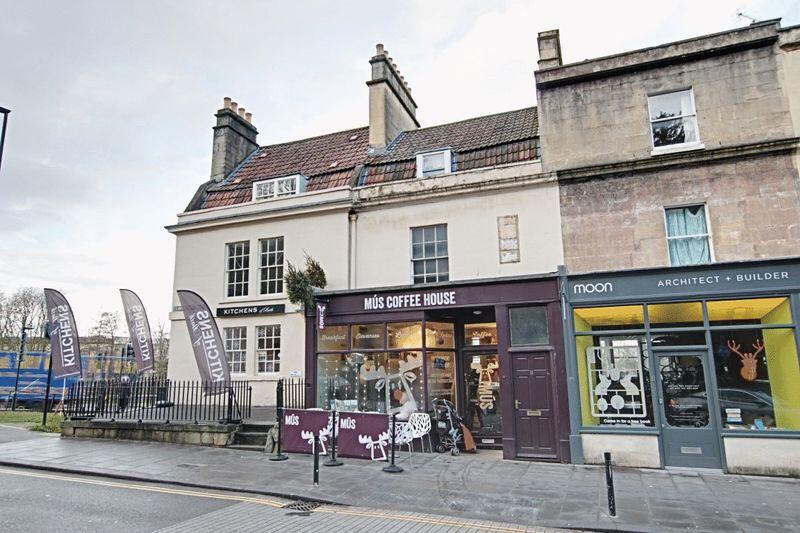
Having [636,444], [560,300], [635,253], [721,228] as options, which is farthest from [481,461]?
[721,228]

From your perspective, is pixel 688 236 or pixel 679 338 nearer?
pixel 679 338

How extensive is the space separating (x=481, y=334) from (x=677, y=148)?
6.68 m

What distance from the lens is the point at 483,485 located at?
9016mm

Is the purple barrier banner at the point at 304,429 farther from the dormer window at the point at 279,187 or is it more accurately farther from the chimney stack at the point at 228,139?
the chimney stack at the point at 228,139

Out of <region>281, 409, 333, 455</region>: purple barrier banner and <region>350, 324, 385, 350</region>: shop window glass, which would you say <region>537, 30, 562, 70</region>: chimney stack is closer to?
<region>350, 324, 385, 350</region>: shop window glass

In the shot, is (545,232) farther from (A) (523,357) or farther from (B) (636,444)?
(B) (636,444)

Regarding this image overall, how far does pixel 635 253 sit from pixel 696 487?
5205mm

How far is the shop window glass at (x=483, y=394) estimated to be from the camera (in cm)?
1298

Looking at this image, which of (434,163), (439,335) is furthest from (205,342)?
(434,163)

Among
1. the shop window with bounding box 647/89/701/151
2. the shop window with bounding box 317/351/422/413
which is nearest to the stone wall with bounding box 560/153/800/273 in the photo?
the shop window with bounding box 647/89/701/151

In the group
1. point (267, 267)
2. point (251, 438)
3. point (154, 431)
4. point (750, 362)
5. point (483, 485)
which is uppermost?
point (267, 267)

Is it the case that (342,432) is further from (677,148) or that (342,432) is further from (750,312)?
(677,148)

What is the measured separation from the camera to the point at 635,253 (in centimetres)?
1184

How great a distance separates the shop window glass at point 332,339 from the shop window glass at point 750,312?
8956mm
